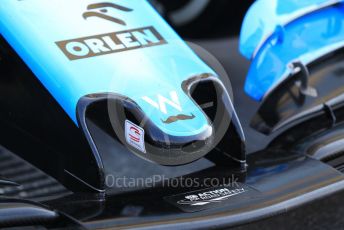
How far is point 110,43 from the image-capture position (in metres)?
1.30

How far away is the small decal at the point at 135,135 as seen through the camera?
3.86 feet

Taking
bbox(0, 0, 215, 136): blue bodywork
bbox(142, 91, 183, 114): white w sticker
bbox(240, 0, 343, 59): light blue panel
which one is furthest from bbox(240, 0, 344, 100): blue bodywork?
bbox(142, 91, 183, 114): white w sticker

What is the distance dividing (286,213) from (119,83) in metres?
0.37

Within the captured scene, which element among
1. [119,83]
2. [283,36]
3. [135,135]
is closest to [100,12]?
[119,83]

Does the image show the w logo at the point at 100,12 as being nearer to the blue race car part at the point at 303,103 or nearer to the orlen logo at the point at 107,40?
the orlen logo at the point at 107,40

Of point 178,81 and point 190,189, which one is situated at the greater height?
point 178,81

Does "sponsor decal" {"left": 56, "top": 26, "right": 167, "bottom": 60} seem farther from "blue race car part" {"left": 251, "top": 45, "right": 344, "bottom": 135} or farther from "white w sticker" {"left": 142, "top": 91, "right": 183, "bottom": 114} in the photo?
"blue race car part" {"left": 251, "top": 45, "right": 344, "bottom": 135}

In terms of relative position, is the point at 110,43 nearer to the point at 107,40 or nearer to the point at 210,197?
the point at 107,40

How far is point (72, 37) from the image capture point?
1.29 metres

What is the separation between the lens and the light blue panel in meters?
1.48

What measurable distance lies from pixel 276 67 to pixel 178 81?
286 millimetres

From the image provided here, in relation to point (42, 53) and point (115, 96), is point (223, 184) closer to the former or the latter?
point (115, 96)

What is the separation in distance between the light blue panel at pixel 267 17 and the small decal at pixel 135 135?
41 centimetres

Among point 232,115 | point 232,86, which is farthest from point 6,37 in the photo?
point 232,86
